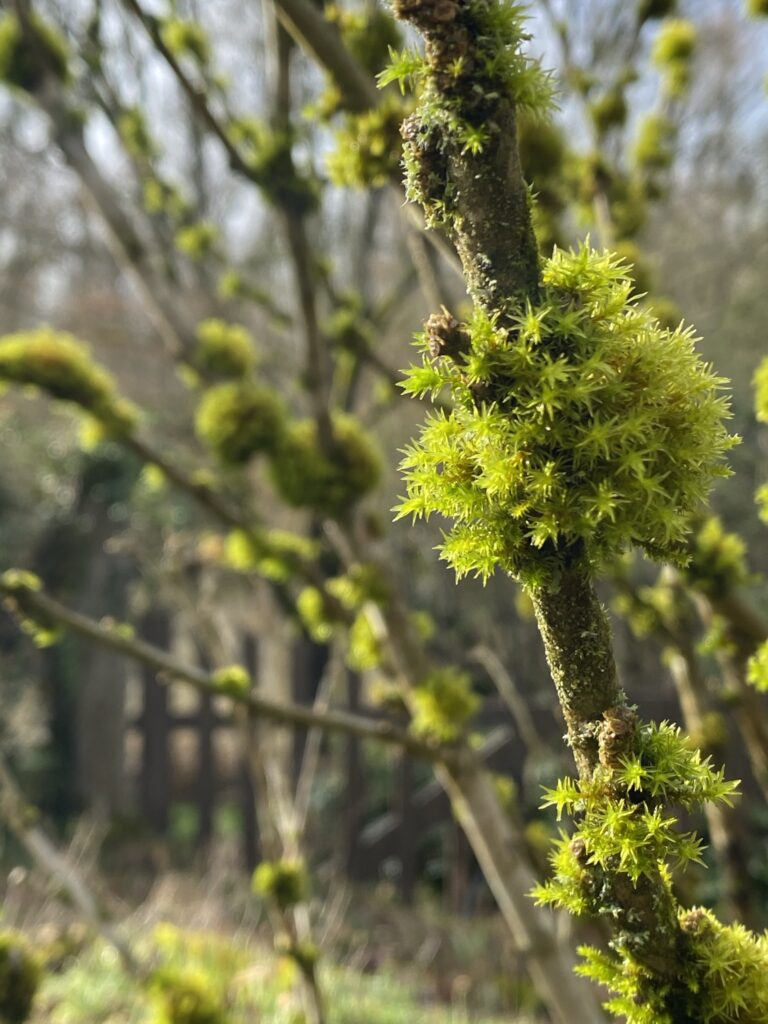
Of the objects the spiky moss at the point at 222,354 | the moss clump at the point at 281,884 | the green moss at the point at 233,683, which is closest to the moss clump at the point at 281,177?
the spiky moss at the point at 222,354

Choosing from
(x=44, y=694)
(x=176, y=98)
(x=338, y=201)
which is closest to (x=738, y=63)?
(x=338, y=201)

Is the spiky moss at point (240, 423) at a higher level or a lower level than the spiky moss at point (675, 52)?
lower

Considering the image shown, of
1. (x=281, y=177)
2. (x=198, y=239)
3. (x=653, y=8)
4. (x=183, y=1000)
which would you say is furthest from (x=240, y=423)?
(x=653, y=8)

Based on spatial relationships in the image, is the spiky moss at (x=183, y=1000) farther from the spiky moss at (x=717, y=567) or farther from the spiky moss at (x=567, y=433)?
the spiky moss at (x=567, y=433)

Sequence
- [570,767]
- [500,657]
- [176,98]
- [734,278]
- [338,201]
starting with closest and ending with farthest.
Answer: [570,767]
[500,657]
[734,278]
[338,201]
[176,98]

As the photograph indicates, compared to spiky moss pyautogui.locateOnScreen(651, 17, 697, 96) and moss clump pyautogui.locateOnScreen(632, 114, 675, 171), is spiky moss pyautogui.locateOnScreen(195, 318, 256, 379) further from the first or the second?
spiky moss pyautogui.locateOnScreen(651, 17, 697, 96)

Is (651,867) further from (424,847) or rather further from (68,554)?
(68,554)
